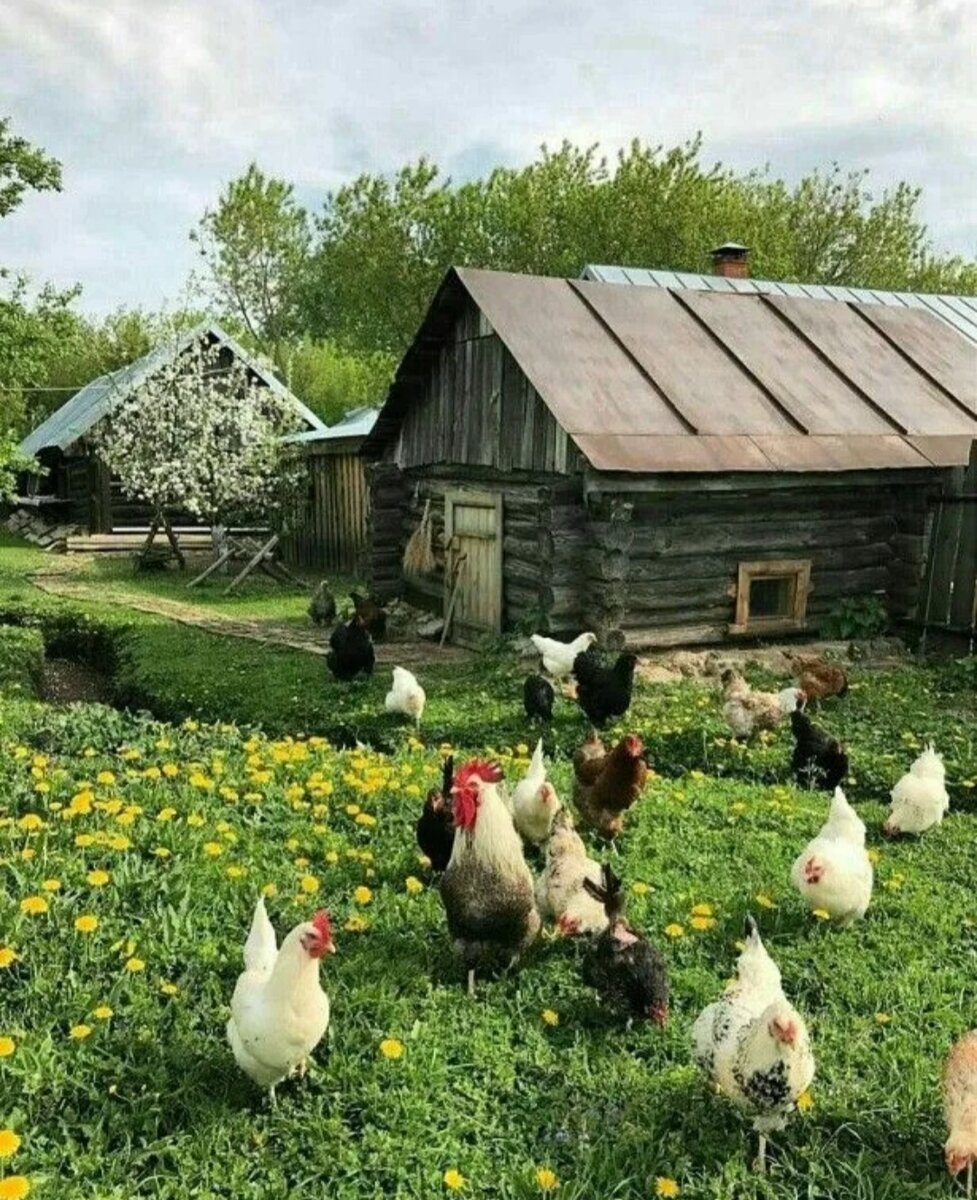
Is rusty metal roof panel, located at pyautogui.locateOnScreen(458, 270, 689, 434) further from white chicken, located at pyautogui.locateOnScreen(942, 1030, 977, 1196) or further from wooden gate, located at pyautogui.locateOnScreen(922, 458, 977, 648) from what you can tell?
white chicken, located at pyautogui.locateOnScreen(942, 1030, 977, 1196)

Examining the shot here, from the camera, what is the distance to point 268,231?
45969 millimetres

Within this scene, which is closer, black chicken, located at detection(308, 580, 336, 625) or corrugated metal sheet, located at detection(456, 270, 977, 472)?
corrugated metal sheet, located at detection(456, 270, 977, 472)

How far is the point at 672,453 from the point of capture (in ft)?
37.6

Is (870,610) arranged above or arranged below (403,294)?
below

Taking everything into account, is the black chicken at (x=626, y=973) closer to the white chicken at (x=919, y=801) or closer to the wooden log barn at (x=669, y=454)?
the white chicken at (x=919, y=801)

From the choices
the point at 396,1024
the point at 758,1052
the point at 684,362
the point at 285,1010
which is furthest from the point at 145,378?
the point at 758,1052

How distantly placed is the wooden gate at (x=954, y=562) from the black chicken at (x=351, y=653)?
281 inches

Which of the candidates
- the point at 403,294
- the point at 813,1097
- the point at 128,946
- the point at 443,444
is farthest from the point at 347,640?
the point at 403,294

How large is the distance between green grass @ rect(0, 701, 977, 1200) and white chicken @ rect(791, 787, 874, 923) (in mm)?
141

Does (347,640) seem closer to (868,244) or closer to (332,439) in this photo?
(332,439)

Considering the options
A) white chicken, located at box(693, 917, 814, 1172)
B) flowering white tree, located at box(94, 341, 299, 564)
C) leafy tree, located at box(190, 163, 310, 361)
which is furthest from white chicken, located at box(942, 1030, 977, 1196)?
leafy tree, located at box(190, 163, 310, 361)

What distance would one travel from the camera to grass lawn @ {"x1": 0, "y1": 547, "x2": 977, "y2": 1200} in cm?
337

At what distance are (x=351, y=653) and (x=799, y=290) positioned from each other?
1426 centimetres

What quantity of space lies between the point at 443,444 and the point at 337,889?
10.3 metres
